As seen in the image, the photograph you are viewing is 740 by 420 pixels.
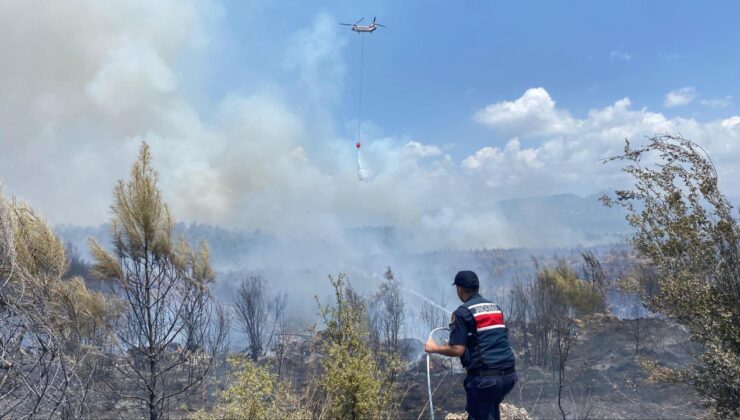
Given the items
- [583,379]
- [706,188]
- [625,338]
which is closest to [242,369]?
[706,188]

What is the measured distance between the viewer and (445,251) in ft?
A: 408

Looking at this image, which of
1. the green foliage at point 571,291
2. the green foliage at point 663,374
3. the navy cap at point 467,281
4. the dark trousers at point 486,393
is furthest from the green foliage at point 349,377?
the green foliage at point 571,291

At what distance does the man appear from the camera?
160 inches

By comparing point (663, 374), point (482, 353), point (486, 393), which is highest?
point (482, 353)

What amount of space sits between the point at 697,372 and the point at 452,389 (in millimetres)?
13017

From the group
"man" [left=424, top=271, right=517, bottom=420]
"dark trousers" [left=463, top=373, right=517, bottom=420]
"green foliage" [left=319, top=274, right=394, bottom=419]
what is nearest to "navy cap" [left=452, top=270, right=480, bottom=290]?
"man" [left=424, top=271, right=517, bottom=420]

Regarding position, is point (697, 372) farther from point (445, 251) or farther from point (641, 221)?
point (445, 251)

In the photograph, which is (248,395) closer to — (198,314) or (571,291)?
(198,314)

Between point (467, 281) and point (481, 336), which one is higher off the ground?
point (467, 281)

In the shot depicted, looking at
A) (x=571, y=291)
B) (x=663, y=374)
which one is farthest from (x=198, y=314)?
(x=571, y=291)

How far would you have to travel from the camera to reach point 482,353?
4.09m

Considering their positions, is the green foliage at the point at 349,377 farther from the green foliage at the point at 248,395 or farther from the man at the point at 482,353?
the man at the point at 482,353

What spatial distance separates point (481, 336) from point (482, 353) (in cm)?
14

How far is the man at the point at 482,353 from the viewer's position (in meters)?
4.06
